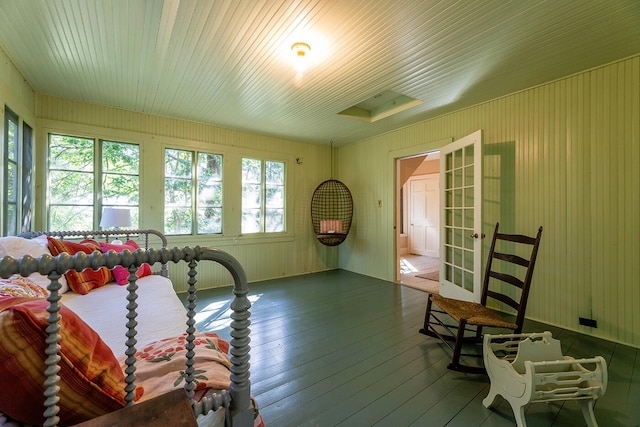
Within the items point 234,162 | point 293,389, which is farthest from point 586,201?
point 234,162

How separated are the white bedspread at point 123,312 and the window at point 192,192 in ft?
6.21

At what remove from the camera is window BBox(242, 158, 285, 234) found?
4.72 m

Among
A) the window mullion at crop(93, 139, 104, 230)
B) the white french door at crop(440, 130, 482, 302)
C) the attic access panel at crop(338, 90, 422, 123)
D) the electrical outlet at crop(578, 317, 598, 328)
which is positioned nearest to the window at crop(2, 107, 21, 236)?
the window mullion at crop(93, 139, 104, 230)

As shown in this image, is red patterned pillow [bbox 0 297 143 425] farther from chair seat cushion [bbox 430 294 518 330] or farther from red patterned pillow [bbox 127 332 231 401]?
chair seat cushion [bbox 430 294 518 330]

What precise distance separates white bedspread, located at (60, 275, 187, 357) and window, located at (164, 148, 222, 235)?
189cm

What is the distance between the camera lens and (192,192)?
4180 millimetres

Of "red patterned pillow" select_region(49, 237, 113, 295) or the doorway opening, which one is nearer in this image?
"red patterned pillow" select_region(49, 237, 113, 295)

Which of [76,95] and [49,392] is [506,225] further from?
[76,95]

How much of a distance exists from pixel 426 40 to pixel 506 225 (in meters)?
2.30

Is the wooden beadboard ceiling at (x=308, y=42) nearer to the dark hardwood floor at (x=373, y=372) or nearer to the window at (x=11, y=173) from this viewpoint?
the window at (x=11, y=173)

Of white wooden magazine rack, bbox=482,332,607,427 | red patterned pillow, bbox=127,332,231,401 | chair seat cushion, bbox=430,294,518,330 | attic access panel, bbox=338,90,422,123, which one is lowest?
white wooden magazine rack, bbox=482,332,607,427

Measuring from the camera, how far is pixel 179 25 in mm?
2014

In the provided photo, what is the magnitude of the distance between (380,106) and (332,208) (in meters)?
2.25

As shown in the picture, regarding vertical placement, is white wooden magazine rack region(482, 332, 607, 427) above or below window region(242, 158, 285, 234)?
below
